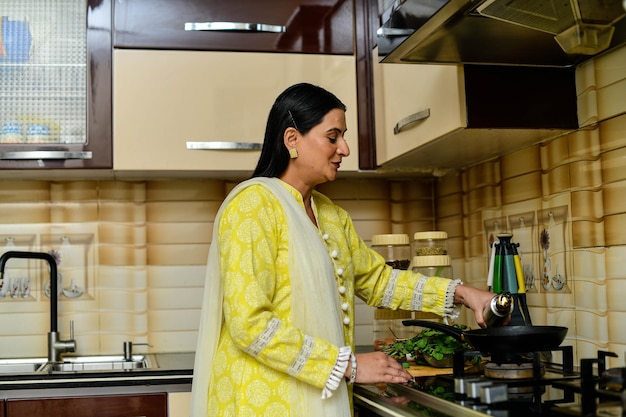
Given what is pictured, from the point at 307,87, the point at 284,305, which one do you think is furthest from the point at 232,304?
the point at 307,87

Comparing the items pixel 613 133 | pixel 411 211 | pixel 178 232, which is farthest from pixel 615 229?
pixel 178 232

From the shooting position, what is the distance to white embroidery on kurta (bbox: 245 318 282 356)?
1.54m

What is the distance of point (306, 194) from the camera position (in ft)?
6.08

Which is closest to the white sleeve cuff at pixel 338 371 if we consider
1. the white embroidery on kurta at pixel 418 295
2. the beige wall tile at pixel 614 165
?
the white embroidery on kurta at pixel 418 295

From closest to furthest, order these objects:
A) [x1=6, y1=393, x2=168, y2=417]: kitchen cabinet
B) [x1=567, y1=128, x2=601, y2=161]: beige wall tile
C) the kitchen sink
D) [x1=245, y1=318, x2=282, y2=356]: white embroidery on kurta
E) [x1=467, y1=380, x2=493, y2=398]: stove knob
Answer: [x1=467, y1=380, x2=493, y2=398]: stove knob
[x1=245, y1=318, x2=282, y2=356]: white embroidery on kurta
[x1=567, y1=128, x2=601, y2=161]: beige wall tile
[x1=6, y1=393, x2=168, y2=417]: kitchen cabinet
the kitchen sink

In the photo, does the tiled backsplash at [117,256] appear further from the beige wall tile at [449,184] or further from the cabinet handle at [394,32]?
the cabinet handle at [394,32]

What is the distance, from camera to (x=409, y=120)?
7.11 feet

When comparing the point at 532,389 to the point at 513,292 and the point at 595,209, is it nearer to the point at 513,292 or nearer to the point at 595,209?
the point at 513,292

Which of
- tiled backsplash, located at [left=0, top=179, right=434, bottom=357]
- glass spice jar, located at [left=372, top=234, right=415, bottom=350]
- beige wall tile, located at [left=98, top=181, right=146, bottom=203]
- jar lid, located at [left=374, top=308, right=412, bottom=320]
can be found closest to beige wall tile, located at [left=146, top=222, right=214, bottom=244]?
tiled backsplash, located at [left=0, top=179, right=434, bottom=357]

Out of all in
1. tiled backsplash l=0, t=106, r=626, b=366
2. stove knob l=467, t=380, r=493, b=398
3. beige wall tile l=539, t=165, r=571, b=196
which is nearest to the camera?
stove knob l=467, t=380, r=493, b=398

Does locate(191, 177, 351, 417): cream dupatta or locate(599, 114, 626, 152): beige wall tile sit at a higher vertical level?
locate(599, 114, 626, 152): beige wall tile

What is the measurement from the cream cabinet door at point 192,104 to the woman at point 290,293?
0.58 metres

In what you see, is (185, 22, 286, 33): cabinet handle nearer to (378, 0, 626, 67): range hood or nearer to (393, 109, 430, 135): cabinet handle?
(393, 109, 430, 135): cabinet handle

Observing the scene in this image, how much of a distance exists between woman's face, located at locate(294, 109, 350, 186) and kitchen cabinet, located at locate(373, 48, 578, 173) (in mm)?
304
